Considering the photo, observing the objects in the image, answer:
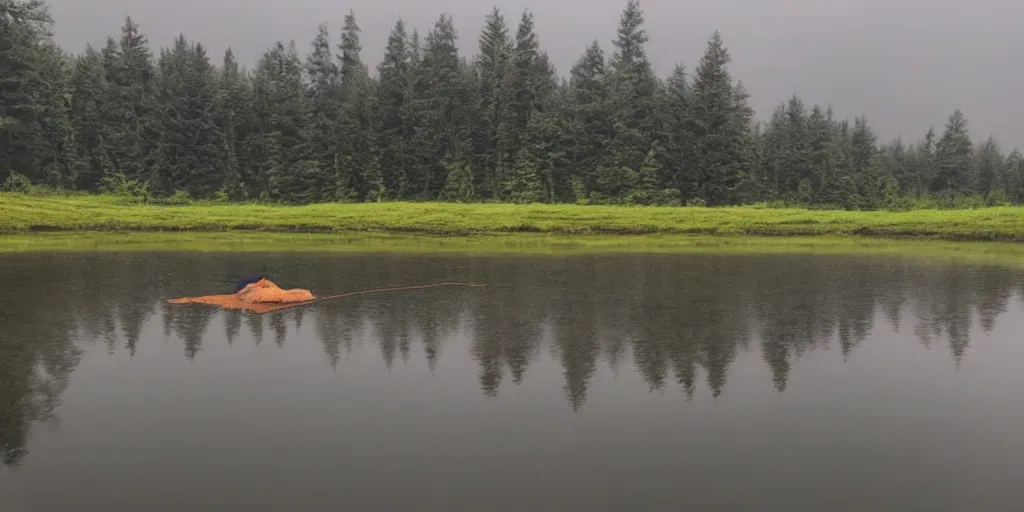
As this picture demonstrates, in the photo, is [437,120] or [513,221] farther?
[437,120]

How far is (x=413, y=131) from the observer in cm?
5494

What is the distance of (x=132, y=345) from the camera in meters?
10.7

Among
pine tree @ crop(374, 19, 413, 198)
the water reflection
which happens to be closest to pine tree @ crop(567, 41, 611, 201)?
pine tree @ crop(374, 19, 413, 198)

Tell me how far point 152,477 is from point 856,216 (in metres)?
35.4

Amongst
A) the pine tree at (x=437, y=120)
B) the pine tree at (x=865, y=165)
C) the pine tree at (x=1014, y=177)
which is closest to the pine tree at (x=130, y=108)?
the pine tree at (x=437, y=120)

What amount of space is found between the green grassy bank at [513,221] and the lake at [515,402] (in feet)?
58.3

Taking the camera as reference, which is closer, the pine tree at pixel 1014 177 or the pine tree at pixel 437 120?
the pine tree at pixel 437 120

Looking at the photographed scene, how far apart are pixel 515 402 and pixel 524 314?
16.8ft

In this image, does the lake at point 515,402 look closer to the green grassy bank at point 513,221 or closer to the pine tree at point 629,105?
→ the green grassy bank at point 513,221

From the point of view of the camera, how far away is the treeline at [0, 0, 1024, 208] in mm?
50094

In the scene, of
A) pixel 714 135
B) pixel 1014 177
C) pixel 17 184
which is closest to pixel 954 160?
pixel 1014 177

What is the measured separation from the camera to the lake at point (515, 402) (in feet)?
19.8

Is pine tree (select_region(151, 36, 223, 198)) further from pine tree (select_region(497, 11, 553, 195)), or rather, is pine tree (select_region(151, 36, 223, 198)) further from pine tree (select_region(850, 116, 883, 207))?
pine tree (select_region(850, 116, 883, 207))

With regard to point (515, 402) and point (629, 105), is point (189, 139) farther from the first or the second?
point (515, 402)
